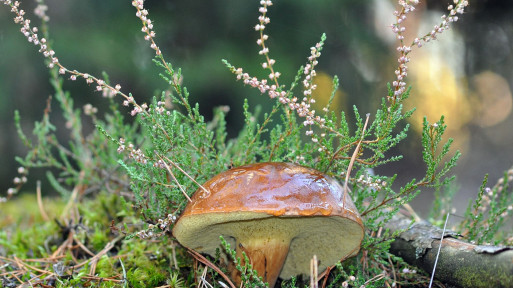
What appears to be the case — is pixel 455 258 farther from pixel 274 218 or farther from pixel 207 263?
pixel 207 263

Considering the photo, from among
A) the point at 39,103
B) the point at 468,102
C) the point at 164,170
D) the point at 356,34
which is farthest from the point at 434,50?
the point at 164,170

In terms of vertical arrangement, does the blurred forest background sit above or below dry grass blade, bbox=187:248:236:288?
above

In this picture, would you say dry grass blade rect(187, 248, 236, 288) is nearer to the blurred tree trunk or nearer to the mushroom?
the mushroom

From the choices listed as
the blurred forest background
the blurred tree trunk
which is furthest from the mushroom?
the blurred forest background

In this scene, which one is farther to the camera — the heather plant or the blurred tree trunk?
the heather plant

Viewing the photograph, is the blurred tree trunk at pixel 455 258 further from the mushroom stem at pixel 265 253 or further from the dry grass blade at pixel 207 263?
the dry grass blade at pixel 207 263

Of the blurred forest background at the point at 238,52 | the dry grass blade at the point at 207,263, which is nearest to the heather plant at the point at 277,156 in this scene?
the dry grass blade at the point at 207,263

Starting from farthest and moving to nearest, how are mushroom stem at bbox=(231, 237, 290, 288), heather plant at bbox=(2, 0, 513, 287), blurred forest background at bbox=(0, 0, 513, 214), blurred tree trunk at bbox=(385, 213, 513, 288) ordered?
blurred forest background at bbox=(0, 0, 513, 214) → mushroom stem at bbox=(231, 237, 290, 288) → heather plant at bbox=(2, 0, 513, 287) → blurred tree trunk at bbox=(385, 213, 513, 288)

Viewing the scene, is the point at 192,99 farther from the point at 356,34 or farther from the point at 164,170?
the point at 164,170
